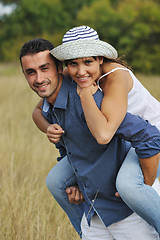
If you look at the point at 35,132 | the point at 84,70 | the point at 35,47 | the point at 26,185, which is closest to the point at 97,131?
the point at 84,70

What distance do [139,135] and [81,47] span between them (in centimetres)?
56

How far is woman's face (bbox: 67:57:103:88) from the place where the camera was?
185 cm

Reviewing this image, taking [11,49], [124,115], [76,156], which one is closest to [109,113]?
[124,115]

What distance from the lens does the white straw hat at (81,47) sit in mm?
1830

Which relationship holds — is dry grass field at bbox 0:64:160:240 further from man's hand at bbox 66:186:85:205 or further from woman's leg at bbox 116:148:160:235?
woman's leg at bbox 116:148:160:235

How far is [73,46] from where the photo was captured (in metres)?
1.85

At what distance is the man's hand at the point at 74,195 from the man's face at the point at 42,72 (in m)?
0.64

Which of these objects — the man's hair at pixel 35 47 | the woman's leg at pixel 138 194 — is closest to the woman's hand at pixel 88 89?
the man's hair at pixel 35 47

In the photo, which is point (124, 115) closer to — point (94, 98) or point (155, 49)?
point (94, 98)

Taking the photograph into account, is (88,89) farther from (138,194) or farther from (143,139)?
(138,194)

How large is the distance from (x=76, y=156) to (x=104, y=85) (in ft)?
1.44

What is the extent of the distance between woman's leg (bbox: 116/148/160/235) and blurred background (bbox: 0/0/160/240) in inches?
32.0

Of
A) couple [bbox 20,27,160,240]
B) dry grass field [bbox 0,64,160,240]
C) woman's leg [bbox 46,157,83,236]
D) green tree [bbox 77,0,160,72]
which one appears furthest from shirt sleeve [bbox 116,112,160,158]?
green tree [bbox 77,0,160,72]

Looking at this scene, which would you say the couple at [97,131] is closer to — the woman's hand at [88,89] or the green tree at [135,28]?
the woman's hand at [88,89]
